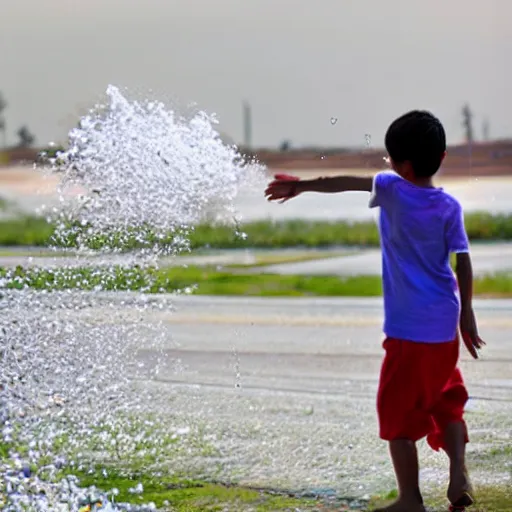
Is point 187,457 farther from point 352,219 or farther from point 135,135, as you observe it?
point 352,219

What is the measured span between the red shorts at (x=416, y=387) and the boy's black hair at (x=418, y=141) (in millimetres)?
556

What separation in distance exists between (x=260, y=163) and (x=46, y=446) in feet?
4.68

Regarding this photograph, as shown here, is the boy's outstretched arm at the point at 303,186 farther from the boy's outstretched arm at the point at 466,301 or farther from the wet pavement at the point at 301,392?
the wet pavement at the point at 301,392

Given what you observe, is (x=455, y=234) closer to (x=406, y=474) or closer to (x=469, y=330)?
(x=469, y=330)

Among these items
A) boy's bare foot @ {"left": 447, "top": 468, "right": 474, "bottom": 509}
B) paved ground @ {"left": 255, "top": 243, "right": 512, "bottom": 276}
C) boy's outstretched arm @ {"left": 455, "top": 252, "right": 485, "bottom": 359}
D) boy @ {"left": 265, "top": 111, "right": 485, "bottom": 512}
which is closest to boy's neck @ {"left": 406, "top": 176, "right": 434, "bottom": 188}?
boy @ {"left": 265, "top": 111, "right": 485, "bottom": 512}

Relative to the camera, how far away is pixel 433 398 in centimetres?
381

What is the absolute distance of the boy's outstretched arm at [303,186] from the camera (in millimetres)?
3754

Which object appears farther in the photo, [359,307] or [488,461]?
[359,307]

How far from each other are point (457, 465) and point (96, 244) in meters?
2.09

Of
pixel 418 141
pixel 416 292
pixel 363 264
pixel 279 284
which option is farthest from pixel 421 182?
pixel 363 264

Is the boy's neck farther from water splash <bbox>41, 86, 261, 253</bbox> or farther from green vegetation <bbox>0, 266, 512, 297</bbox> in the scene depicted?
green vegetation <bbox>0, 266, 512, 297</bbox>

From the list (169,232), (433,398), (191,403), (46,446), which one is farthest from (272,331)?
(433,398)

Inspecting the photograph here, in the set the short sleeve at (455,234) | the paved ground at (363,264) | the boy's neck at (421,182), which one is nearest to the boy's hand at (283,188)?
the boy's neck at (421,182)

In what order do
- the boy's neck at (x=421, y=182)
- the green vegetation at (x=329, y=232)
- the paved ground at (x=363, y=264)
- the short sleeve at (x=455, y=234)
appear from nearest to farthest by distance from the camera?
the short sleeve at (x=455, y=234), the boy's neck at (x=421, y=182), the paved ground at (x=363, y=264), the green vegetation at (x=329, y=232)
